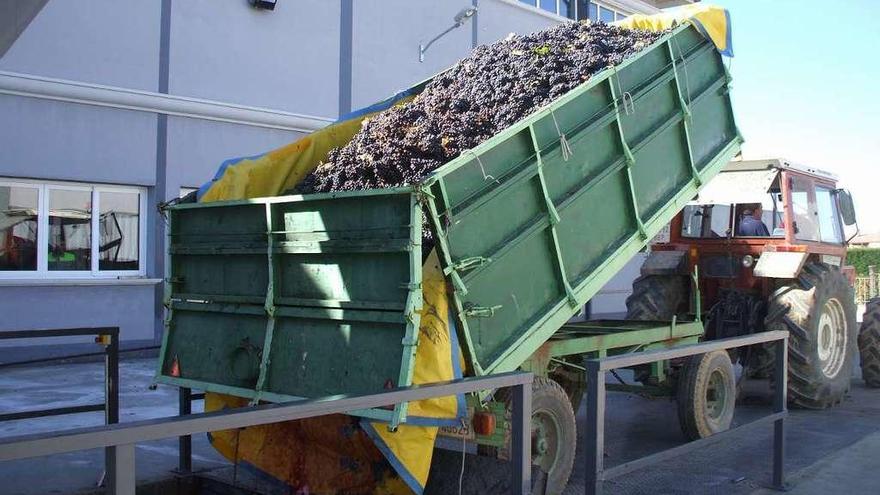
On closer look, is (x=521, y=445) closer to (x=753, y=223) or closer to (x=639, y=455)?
(x=639, y=455)

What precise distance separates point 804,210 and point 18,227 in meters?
10.4

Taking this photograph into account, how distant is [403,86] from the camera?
52.0 ft

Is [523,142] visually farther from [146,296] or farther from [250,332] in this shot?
[146,296]

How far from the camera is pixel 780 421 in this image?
560 centimetres

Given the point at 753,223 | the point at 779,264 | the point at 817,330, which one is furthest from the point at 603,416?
the point at 753,223

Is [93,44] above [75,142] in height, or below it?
above

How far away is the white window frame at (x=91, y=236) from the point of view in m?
11.5

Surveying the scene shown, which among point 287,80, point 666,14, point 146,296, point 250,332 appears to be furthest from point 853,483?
point 287,80

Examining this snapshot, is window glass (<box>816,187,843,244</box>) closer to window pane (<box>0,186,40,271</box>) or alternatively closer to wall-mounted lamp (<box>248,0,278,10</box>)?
wall-mounted lamp (<box>248,0,278,10</box>)

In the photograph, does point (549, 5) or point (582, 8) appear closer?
point (582, 8)

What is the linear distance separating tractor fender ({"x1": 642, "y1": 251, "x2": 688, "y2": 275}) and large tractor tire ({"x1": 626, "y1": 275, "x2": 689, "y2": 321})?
0.42 ft

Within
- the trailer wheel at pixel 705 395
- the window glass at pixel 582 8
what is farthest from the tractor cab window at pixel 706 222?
the window glass at pixel 582 8

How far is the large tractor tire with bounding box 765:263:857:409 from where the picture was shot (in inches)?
316

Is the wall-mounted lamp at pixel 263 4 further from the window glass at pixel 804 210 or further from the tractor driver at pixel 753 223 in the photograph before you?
the window glass at pixel 804 210
